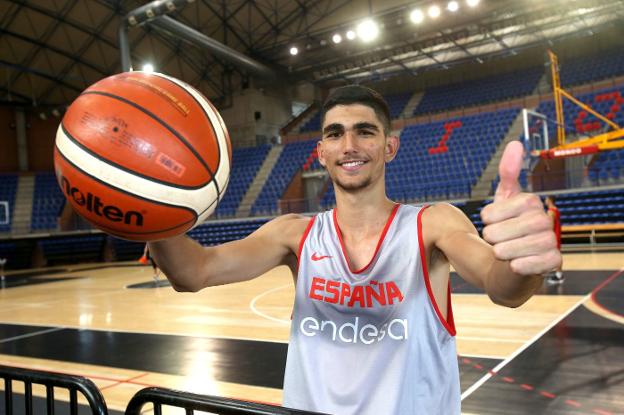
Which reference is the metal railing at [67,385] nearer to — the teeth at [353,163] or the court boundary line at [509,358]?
the teeth at [353,163]

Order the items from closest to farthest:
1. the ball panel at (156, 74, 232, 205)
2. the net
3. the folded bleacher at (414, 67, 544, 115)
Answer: the ball panel at (156, 74, 232, 205), the net, the folded bleacher at (414, 67, 544, 115)

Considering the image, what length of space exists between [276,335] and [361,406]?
12.9ft

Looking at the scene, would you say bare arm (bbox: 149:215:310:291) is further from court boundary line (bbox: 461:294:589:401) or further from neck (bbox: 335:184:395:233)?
court boundary line (bbox: 461:294:589:401)

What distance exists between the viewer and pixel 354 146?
5.06 feet

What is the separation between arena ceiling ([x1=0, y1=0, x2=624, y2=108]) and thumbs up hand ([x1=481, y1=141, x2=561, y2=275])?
16.1 meters

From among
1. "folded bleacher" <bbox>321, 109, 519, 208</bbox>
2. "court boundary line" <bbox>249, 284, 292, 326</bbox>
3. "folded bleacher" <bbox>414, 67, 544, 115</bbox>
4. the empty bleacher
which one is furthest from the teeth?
the empty bleacher

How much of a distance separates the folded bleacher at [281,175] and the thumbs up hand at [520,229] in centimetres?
1694

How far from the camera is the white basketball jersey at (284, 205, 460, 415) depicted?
1391 millimetres

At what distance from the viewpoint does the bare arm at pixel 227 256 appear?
162 cm

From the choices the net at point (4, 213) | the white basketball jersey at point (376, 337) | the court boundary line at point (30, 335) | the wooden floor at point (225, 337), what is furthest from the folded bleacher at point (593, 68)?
the net at point (4, 213)

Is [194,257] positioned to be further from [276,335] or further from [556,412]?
[276,335]

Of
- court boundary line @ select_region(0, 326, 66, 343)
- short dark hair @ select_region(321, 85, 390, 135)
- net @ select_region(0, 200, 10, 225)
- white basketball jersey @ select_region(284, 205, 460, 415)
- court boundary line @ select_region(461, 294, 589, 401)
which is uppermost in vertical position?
net @ select_region(0, 200, 10, 225)

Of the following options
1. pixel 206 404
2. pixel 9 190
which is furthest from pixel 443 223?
pixel 9 190

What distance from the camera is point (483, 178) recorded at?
15273 millimetres
